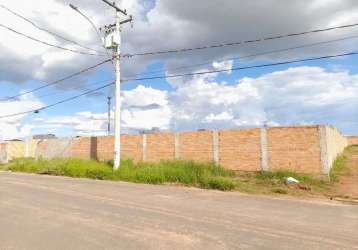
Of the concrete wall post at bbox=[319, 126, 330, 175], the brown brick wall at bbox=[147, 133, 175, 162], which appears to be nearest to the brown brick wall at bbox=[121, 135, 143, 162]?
the brown brick wall at bbox=[147, 133, 175, 162]

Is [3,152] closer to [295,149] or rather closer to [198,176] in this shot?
[198,176]

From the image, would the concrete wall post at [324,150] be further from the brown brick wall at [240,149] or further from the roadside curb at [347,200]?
the roadside curb at [347,200]

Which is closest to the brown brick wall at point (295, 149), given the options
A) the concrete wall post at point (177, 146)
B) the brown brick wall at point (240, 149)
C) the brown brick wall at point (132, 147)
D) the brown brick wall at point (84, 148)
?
the brown brick wall at point (240, 149)

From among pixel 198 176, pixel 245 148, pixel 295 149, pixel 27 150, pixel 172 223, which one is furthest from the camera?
pixel 27 150

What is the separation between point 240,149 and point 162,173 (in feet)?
13.0

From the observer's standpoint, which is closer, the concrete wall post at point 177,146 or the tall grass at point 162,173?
the tall grass at point 162,173

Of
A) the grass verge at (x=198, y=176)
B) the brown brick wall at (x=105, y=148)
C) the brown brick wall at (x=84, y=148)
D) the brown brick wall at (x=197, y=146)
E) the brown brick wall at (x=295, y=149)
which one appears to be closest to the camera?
the grass verge at (x=198, y=176)

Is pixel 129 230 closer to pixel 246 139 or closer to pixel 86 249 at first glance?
pixel 86 249

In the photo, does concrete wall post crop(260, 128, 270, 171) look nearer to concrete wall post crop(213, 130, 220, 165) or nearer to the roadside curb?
concrete wall post crop(213, 130, 220, 165)

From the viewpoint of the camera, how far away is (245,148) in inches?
779

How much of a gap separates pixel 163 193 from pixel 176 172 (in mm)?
4620

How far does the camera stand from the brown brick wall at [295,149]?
1748 cm

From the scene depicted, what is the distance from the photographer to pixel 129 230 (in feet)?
26.2

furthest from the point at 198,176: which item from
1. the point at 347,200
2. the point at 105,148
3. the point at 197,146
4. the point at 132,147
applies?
the point at 105,148
